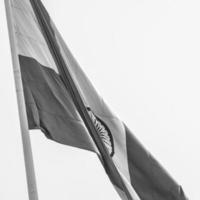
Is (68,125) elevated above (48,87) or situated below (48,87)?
below

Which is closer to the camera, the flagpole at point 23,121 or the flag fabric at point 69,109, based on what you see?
the flagpole at point 23,121

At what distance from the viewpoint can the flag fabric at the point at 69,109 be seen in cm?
712

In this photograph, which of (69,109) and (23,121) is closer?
(23,121)

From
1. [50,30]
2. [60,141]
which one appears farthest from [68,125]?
[50,30]

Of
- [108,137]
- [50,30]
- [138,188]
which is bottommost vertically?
[138,188]

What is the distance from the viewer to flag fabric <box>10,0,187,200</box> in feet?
23.4

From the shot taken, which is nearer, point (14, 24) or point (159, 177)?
point (14, 24)

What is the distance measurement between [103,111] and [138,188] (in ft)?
4.04

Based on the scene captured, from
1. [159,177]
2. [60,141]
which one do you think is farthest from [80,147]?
[159,177]

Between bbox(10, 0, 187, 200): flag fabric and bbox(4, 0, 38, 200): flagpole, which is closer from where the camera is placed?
bbox(4, 0, 38, 200): flagpole

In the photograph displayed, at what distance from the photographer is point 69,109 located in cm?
731

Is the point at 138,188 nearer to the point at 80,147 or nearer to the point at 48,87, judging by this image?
the point at 80,147

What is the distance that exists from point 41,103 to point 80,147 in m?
0.79

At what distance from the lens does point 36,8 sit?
24.0 ft
